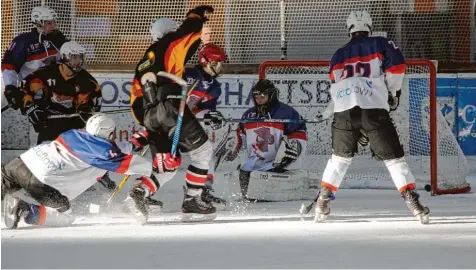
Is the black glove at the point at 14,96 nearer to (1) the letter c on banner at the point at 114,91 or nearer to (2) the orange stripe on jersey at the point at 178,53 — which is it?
(1) the letter c on banner at the point at 114,91

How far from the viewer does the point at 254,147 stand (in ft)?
24.2

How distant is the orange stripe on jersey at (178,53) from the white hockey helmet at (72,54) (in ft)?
4.81

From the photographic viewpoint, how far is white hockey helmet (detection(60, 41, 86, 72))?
7347 mm

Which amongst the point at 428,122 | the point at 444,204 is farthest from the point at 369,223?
the point at 428,122

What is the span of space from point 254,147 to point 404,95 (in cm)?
168

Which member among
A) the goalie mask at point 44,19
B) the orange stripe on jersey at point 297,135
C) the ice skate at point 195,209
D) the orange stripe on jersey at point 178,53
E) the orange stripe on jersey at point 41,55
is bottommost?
the ice skate at point 195,209

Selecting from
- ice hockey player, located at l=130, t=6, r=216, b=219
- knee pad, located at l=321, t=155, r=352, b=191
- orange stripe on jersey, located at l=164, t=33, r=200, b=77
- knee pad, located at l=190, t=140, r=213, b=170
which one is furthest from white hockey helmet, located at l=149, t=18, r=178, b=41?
knee pad, located at l=321, t=155, r=352, b=191

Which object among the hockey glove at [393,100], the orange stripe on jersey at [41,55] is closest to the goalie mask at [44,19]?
the orange stripe on jersey at [41,55]

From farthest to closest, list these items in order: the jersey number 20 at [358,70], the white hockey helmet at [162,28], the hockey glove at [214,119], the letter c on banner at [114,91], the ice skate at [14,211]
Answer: the letter c on banner at [114,91] → the hockey glove at [214,119] → the white hockey helmet at [162,28] → the jersey number 20 at [358,70] → the ice skate at [14,211]

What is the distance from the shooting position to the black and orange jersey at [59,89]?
748cm

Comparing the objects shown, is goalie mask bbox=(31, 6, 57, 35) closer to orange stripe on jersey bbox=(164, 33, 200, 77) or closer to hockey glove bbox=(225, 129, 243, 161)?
hockey glove bbox=(225, 129, 243, 161)

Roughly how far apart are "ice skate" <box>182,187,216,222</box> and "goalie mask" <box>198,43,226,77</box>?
3.27ft

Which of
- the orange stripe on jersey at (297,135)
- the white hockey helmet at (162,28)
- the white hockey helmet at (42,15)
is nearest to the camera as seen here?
the white hockey helmet at (162,28)

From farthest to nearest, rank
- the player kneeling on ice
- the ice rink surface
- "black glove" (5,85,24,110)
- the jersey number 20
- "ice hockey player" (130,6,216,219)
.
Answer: "black glove" (5,85,24,110) → the player kneeling on ice → "ice hockey player" (130,6,216,219) → the jersey number 20 → the ice rink surface
